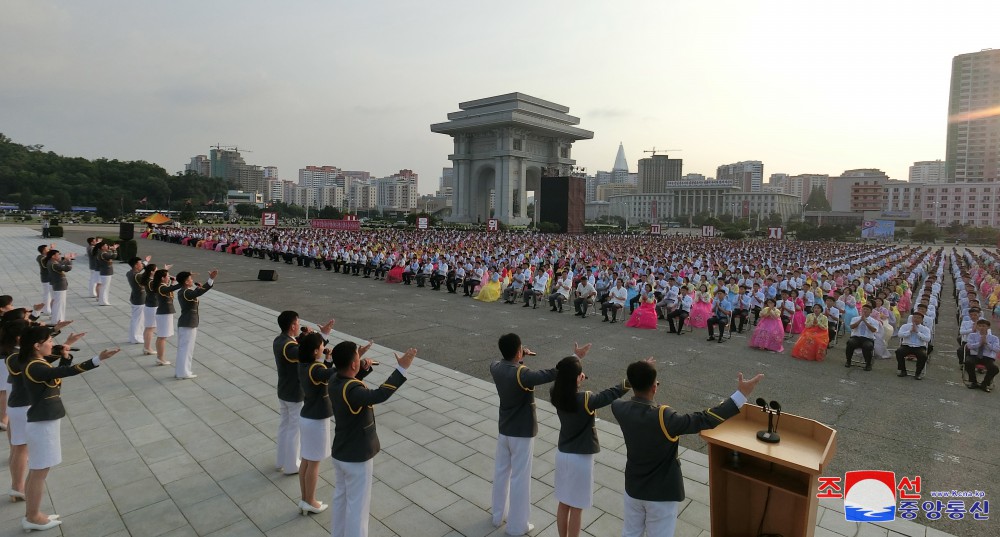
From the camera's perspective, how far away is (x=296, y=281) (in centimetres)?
2223

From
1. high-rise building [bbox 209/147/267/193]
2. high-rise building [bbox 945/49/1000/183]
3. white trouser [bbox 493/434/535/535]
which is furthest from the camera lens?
high-rise building [bbox 209/147/267/193]

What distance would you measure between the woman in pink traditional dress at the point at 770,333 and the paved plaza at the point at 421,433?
20.3 inches

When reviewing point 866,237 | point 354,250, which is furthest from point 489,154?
point 354,250

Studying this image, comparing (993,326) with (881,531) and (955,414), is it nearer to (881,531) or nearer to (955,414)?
(955,414)

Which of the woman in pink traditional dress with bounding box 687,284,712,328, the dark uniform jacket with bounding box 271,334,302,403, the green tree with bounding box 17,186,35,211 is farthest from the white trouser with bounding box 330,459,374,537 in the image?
the green tree with bounding box 17,186,35,211

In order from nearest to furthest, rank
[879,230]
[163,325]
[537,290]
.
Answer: [163,325] < [537,290] < [879,230]

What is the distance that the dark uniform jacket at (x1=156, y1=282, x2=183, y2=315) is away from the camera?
29.8ft

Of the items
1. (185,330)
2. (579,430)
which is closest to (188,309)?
(185,330)

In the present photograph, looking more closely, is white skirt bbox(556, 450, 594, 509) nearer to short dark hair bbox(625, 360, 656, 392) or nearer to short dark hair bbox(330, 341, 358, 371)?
short dark hair bbox(625, 360, 656, 392)

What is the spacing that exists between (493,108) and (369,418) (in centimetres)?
8770

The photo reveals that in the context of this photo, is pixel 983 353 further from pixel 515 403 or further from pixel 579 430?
pixel 515 403

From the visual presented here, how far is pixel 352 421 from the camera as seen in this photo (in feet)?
13.7

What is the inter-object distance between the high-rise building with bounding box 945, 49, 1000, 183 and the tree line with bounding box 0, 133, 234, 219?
7066 inches

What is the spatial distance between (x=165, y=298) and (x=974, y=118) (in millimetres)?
181452
